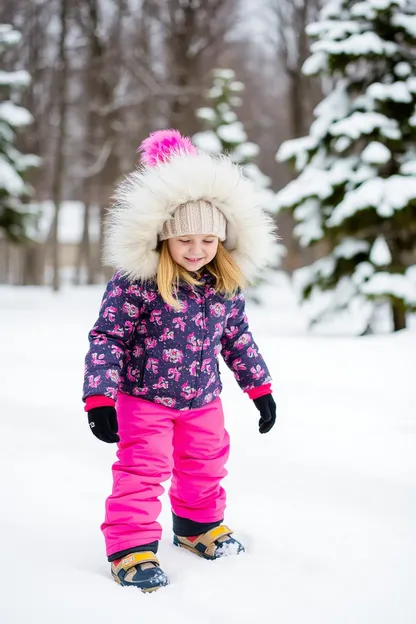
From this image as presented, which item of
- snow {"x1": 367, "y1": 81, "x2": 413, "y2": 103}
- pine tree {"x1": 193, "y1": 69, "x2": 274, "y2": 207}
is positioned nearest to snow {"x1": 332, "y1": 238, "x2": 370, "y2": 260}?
snow {"x1": 367, "y1": 81, "x2": 413, "y2": 103}

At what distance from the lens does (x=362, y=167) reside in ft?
26.5

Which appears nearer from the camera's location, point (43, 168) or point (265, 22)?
point (265, 22)

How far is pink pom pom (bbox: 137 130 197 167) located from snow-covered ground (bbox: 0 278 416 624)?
1.54m

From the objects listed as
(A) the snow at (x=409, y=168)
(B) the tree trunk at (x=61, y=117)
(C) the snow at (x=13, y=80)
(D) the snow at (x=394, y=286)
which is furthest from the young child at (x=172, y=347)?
(B) the tree trunk at (x=61, y=117)

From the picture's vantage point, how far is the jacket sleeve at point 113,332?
2.25m

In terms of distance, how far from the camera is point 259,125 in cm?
2520

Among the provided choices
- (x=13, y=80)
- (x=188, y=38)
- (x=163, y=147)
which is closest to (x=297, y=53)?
(x=188, y=38)

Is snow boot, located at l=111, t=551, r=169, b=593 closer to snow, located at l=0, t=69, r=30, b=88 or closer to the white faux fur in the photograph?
the white faux fur

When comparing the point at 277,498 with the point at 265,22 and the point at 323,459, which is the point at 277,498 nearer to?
the point at 323,459

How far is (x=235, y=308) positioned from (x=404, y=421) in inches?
73.3

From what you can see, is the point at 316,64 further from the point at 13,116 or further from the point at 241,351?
the point at 241,351

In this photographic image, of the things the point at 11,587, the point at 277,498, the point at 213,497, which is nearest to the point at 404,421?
the point at 277,498

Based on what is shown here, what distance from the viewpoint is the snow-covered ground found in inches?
79.6

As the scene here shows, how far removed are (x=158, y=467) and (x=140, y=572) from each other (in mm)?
357
